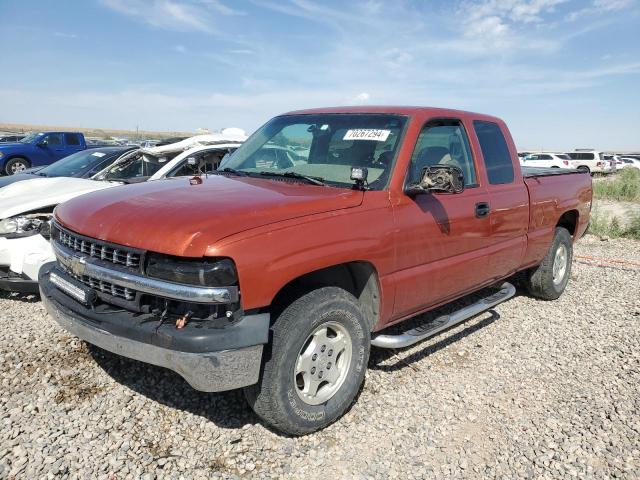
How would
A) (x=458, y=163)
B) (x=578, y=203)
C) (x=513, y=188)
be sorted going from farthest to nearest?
(x=578, y=203) → (x=513, y=188) → (x=458, y=163)

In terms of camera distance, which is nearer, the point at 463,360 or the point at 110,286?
the point at 110,286

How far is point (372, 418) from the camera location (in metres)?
3.25

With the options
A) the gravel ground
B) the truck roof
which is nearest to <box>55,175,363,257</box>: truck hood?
the truck roof

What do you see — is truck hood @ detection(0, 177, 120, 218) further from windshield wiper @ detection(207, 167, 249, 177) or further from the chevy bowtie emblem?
the chevy bowtie emblem

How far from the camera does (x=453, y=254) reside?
379cm

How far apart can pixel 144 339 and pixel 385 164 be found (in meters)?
1.89

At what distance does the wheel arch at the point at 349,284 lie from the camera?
2938mm

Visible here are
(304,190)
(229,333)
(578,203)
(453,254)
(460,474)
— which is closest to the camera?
(229,333)

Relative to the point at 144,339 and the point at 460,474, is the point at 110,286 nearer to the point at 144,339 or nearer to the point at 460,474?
the point at 144,339

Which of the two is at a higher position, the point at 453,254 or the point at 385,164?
the point at 385,164

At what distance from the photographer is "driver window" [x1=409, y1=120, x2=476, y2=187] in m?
3.61

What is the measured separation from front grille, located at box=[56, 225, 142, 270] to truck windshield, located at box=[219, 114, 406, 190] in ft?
4.34

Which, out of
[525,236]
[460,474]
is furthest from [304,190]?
[525,236]

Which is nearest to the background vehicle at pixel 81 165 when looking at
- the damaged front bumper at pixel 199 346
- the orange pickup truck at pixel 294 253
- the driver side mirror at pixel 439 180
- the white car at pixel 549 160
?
the orange pickup truck at pixel 294 253
